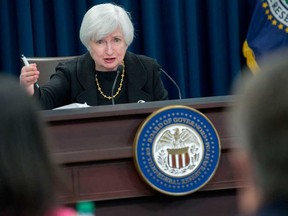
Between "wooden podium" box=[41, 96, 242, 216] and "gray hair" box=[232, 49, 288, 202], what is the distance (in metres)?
1.21

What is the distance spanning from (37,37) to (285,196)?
11.2ft

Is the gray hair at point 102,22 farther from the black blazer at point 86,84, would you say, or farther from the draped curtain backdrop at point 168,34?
the draped curtain backdrop at point 168,34

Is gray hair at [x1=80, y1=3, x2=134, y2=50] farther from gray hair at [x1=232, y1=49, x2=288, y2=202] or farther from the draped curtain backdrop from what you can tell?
gray hair at [x1=232, y1=49, x2=288, y2=202]

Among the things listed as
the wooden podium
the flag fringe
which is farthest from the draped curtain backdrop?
the wooden podium

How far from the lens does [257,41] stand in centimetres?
426

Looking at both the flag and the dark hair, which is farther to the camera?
the flag

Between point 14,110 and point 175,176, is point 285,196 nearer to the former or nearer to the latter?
point 14,110

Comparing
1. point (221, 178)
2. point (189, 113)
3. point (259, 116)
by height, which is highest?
point (259, 116)

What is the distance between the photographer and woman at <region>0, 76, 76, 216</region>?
0.81 meters

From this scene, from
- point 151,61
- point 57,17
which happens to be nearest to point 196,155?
point 151,61

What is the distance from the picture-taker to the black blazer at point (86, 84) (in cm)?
284

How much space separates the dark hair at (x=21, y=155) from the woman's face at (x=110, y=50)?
2.08m

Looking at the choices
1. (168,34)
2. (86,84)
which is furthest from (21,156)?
(168,34)

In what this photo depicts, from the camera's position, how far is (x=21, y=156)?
0.81m
